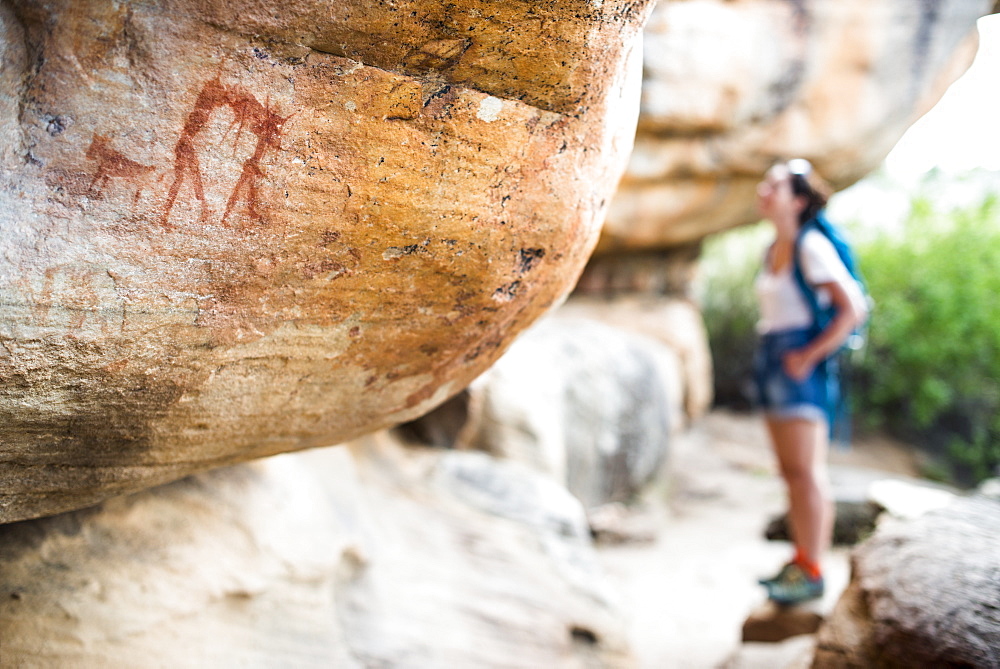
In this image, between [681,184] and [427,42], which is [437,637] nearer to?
[427,42]

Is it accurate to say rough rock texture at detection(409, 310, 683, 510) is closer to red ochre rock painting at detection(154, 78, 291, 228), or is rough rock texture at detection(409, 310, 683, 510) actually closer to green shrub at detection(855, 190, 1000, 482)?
red ochre rock painting at detection(154, 78, 291, 228)

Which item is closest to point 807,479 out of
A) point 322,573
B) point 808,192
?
point 808,192

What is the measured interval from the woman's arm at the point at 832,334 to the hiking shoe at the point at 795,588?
758 millimetres

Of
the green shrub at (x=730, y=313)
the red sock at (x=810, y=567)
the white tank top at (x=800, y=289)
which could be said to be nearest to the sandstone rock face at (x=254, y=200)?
the white tank top at (x=800, y=289)

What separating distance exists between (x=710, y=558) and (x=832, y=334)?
1967 mm

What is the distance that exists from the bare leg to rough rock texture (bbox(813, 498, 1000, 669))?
51cm

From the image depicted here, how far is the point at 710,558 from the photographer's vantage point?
4.00 meters

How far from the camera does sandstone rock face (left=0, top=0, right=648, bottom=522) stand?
0.98 metres

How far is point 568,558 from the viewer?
8.13ft

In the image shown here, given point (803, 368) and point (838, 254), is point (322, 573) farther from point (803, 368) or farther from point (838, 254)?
point (838, 254)

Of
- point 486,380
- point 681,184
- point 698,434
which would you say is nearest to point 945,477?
point 698,434

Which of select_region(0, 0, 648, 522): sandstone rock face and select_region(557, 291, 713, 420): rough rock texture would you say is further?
select_region(557, 291, 713, 420): rough rock texture

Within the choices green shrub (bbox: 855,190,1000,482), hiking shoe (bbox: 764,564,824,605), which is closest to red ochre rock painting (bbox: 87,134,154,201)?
hiking shoe (bbox: 764,564,824,605)

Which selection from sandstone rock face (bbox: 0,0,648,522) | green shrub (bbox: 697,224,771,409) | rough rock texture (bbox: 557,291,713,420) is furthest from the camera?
green shrub (bbox: 697,224,771,409)
